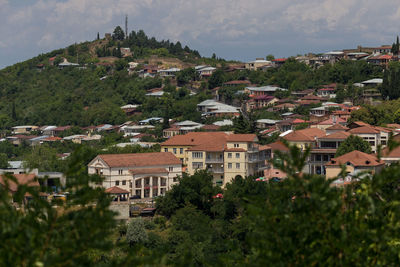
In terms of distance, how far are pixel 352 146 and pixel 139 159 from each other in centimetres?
1249

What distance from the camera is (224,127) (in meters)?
57.3

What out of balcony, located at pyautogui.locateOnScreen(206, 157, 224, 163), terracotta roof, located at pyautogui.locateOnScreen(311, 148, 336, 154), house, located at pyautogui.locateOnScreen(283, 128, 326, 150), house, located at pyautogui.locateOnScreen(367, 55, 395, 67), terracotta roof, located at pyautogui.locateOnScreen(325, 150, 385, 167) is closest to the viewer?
terracotta roof, located at pyautogui.locateOnScreen(325, 150, 385, 167)

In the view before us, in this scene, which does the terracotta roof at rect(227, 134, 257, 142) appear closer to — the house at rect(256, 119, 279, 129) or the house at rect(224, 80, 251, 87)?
the house at rect(256, 119, 279, 129)

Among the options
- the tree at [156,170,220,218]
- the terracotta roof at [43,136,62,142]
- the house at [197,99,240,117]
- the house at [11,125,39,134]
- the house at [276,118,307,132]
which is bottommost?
the tree at [156,170,220,218]

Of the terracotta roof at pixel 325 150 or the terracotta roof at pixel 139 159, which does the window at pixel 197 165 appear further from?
the terracotta roof at pixel 325 150

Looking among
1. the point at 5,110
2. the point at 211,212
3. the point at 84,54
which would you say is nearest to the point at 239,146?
the point at 211,212

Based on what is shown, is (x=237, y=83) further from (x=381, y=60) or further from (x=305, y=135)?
(x=305, y=135)

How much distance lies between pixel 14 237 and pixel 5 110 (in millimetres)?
88305

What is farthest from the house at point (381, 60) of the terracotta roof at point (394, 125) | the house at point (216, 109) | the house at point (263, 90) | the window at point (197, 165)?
the window at point (197, 165)

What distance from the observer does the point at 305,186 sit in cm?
808

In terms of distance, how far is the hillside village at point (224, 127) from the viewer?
39125 mm

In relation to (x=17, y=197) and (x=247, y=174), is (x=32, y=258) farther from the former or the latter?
(x=247, y=174)

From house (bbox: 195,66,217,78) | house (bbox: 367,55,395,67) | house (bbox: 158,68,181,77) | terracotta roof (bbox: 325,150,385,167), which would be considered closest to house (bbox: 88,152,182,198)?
terracotta roof (bbox: 325,150,385,167)

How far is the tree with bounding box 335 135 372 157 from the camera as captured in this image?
127 ft
